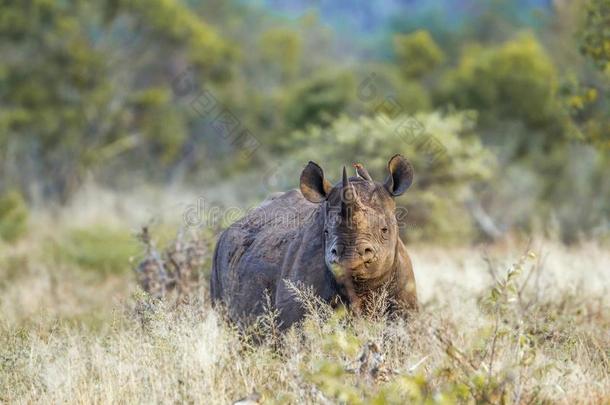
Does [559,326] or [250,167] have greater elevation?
[250,167]

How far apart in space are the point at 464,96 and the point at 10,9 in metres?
13.6

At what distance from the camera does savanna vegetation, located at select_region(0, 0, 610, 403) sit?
7.16 meters

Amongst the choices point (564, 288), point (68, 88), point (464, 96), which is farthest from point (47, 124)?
point (564, 288)

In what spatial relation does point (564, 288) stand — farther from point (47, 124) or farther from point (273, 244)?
point (47, 124)

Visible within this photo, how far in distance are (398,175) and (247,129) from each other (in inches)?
1012

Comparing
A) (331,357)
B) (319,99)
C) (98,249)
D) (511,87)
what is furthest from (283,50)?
(331,357)

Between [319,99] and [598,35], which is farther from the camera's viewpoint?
[319,99]

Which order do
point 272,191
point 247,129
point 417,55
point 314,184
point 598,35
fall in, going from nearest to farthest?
1. point 314,184
2. point 598,35
3. point 272,191
4. point 247,129
5. point 417,55

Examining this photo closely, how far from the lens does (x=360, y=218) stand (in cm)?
779

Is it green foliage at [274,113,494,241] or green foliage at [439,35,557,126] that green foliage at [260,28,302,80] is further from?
green foliage at [274,113,494,241]

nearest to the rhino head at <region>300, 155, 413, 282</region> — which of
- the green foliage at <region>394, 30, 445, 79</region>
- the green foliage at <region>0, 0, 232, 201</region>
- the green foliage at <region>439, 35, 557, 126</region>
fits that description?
the green foliage at <region>439, 35, 557, 126</region>

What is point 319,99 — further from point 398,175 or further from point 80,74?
point 398,175

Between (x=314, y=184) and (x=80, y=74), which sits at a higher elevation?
(x=80, y=74)

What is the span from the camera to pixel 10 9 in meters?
28.7
